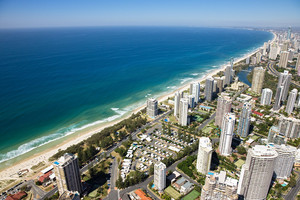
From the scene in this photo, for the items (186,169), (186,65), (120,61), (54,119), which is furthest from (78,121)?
(186,65)

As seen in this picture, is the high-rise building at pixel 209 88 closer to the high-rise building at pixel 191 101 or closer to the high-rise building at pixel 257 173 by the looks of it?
the high-rise building at pixel 191 101

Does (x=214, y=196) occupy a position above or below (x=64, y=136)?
above

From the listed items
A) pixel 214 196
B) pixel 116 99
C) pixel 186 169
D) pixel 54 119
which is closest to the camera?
pixel 214 196

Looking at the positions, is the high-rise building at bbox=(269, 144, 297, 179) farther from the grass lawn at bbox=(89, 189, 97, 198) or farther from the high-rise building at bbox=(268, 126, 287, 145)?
the grass lawn at bbox=(89, 189, 97, 198)

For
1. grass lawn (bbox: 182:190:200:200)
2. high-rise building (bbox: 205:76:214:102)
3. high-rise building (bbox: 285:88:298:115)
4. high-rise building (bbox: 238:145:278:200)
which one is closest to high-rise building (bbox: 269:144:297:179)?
high-rise building (bbox: 238:145:278:200)

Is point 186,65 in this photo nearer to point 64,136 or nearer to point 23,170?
point 64,136

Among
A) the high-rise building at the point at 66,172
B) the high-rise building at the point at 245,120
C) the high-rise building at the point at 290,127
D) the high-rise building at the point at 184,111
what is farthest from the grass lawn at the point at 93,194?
the high-rise building at the point at 290,127
